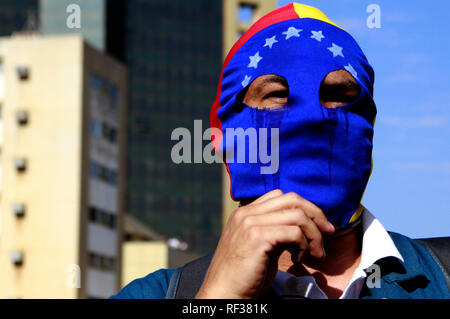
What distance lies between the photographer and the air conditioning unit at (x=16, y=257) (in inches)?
3046

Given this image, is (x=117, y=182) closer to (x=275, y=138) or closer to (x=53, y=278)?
(x=53, y=278)

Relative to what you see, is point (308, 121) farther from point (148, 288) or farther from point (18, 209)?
point (18, 209)

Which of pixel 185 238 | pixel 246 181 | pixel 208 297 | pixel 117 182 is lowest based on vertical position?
pixel 185 238

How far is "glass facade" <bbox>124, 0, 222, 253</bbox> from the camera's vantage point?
131m

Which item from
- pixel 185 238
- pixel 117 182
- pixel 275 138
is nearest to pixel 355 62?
pixel 275 138

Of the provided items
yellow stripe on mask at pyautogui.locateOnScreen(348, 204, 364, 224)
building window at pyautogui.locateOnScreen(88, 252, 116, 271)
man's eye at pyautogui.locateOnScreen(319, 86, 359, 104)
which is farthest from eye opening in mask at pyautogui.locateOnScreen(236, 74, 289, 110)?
building window at pyautogui.locateOnScreen(88, 252, 116, 271)

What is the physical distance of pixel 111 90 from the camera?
8781 centimetres

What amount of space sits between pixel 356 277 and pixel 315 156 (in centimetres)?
47

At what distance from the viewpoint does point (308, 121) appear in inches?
137

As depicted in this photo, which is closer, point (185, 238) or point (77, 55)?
point (77, 55)

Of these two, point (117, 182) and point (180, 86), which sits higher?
point (180, 86)
